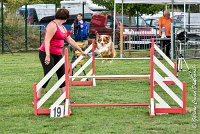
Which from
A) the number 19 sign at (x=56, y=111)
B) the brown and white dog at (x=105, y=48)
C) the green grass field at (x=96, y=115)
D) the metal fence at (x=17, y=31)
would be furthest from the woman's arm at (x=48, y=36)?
the metal fence at (x=17, y=31)

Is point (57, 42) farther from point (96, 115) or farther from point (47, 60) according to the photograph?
point (96, 115)

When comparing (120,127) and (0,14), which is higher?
(0,14)

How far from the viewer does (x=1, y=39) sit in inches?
1127

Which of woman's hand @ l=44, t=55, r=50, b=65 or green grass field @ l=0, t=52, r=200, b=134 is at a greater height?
woman's hand @ l=44, t=55, r=50, b=65

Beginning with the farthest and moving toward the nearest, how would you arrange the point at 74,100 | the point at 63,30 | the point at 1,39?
1. the point at 1,39
2. the point at 74,100
3. the point at 63,30

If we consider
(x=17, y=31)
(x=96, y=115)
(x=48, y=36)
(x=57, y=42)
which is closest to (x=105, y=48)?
(x=17, y=31)

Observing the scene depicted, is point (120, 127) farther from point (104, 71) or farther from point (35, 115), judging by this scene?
point (104, 71)

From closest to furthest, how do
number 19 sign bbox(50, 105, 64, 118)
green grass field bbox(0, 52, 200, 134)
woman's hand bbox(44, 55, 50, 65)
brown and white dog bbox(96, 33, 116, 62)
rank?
green grass field bbox(0, 52, 200, 134), number 19 sign bbox(50, 105, 64, 118), woman's hand bbox(44, 55, 50, 65), brown and white dog bbox(96, 33, 116, 62)

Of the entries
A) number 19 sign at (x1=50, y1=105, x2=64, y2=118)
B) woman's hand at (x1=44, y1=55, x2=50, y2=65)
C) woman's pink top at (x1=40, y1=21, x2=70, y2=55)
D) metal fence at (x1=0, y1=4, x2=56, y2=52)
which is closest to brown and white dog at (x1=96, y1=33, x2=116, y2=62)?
metal fence at (x1=0, y1=4, x2=56, y2=52)

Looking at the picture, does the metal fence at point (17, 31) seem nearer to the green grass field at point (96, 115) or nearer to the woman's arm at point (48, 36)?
the green grass field at point (96, 115)

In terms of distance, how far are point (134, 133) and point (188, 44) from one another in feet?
50.0

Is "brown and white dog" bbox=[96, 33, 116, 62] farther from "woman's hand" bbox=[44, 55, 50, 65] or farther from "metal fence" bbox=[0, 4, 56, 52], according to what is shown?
"woman's hand" bbox=[44, 55, 50, 65]

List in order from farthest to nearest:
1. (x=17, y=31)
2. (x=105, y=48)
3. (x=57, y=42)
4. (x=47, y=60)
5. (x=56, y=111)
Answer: (x=17, y=31)
(x=105, y=48)
(x=57, y=42)
(x=47, y=60)
(x=56, y=111)

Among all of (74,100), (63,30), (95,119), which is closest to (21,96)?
(74,100)
